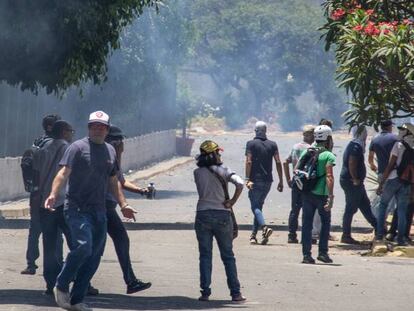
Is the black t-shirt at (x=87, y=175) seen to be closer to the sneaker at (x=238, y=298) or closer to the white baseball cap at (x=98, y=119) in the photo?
the white baseball cap at (x=98, y=119)

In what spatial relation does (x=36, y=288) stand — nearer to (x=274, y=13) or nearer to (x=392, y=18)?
(x=392, y=18)

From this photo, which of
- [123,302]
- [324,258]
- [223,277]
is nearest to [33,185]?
[123,302]

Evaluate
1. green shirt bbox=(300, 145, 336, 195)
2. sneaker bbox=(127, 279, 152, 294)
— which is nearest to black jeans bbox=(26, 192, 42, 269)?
sneaker bbox=(127, 279, 152, 294)

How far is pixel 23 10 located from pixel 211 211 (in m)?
3.06

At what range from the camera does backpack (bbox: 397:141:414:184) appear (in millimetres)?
18266

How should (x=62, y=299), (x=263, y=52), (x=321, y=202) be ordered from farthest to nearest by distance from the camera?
(x=263, y=52), (x=321, y=202), (x=62, y=299)


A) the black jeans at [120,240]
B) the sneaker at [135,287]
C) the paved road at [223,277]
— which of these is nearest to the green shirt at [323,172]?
the paved road at [223,277]

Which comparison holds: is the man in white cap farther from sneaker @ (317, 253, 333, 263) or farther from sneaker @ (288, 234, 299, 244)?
sneaker @ (288, 234, 299, 244)

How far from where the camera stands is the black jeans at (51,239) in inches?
520

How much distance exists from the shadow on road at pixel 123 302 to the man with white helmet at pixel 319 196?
3.74 m

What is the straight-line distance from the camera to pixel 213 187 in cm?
1330

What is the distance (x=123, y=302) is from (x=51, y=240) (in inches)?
49.1

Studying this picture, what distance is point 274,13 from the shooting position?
10094 centimetres

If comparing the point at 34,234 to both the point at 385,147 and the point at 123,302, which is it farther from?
the point at 385,147
